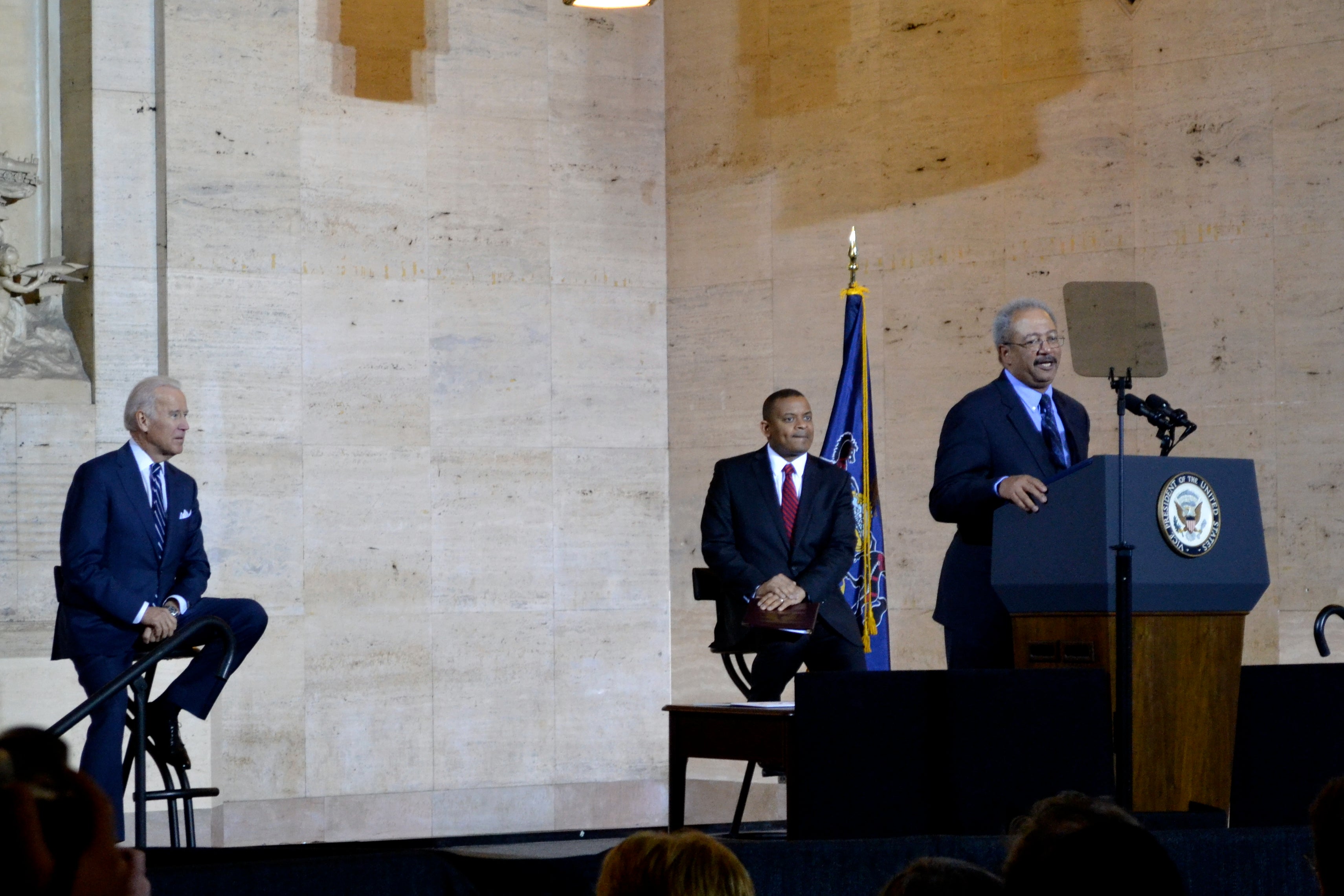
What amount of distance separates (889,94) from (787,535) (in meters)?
2.83

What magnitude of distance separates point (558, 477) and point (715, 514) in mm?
2111

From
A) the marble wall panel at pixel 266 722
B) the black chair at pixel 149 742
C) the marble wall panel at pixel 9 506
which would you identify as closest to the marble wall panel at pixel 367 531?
the marble wall panel at pixel 266 722

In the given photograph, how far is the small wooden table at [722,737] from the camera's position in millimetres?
5156

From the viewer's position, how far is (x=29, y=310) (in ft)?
25.8

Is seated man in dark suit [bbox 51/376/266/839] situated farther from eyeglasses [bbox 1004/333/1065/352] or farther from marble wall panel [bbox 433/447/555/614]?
eyeglasses [bbox 1004/333/1065/352]

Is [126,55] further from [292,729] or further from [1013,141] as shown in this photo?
[1013,141]

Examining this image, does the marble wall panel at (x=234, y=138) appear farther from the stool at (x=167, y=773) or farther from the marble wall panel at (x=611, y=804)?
the marble wall panel at (x=611, y=804)

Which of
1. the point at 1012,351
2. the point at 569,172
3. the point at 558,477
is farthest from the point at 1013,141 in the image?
the point at 1012,351

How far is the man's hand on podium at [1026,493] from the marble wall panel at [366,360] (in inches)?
193

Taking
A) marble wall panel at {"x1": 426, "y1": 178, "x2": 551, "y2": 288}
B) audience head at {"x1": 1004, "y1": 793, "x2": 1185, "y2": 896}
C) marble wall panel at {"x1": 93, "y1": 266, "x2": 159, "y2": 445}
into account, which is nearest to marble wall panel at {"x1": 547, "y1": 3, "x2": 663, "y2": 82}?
marble wall panel at {"x1": 426, "y1": 178, "x2": 551, "y2": 288}

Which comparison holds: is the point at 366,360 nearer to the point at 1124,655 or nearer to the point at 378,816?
the point at 378,816

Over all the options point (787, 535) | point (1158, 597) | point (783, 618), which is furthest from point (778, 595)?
point (1158, 597)

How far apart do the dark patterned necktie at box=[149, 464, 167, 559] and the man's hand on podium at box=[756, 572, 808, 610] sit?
235 centimetres

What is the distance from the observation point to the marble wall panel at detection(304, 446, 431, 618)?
8.34 metres
